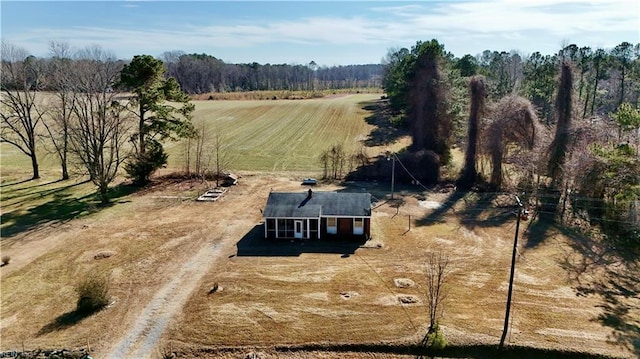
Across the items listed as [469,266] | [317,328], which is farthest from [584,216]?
[317,328]

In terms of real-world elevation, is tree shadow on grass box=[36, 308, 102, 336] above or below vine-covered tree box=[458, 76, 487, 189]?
below

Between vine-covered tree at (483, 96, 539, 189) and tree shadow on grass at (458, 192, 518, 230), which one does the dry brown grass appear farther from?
vine-covered tree at (483, 96, 539, 189)

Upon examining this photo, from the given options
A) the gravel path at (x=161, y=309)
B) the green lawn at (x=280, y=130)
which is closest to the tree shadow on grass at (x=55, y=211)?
the green lawn at (x=280, y=130)

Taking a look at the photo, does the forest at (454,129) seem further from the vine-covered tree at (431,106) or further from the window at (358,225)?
the window at (358,225)

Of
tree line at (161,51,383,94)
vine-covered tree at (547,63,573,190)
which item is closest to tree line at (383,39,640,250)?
vine-covered tree at (547,63,573,190)

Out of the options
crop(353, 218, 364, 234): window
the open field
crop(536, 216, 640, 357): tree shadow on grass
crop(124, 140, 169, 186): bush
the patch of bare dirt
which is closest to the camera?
the open field

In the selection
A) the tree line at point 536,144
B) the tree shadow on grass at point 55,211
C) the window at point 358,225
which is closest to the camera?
the tree line at point 536,144

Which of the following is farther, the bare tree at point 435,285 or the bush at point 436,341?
the bare tree at point 435,285
